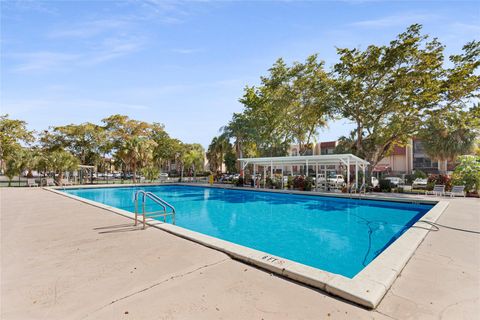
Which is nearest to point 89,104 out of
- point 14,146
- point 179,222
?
point 14,146

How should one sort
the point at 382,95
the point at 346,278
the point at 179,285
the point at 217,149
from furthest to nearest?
the point at 217,149 → the point at 382,95 → the point at 346,278 → the point at 179,285

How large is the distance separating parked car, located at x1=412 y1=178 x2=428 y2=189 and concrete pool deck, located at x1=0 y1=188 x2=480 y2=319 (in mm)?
18091

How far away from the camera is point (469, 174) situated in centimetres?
1511

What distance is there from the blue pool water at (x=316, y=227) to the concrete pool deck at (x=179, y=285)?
1920 mm

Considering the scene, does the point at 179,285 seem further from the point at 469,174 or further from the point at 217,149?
the point at 217,149

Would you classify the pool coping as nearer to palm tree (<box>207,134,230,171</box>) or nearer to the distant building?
palm tree (<box>207,134,230,171</box>)

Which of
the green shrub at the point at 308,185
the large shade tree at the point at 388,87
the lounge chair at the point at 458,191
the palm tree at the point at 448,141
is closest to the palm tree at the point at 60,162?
the green shrub at the point at 308,185

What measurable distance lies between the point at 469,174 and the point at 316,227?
522 inches

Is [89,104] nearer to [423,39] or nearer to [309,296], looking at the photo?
[309,296]

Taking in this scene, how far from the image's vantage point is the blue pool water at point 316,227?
20.6 feet

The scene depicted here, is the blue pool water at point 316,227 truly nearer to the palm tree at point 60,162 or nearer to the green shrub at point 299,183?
the green shrub at point 299,183

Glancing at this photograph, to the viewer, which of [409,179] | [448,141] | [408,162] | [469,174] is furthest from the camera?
[408,162]

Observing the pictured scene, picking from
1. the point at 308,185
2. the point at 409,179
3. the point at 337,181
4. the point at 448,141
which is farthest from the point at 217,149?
the point at 448,141

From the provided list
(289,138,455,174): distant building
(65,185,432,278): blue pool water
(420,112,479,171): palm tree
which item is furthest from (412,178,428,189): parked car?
(289,138,455,174): distant building
